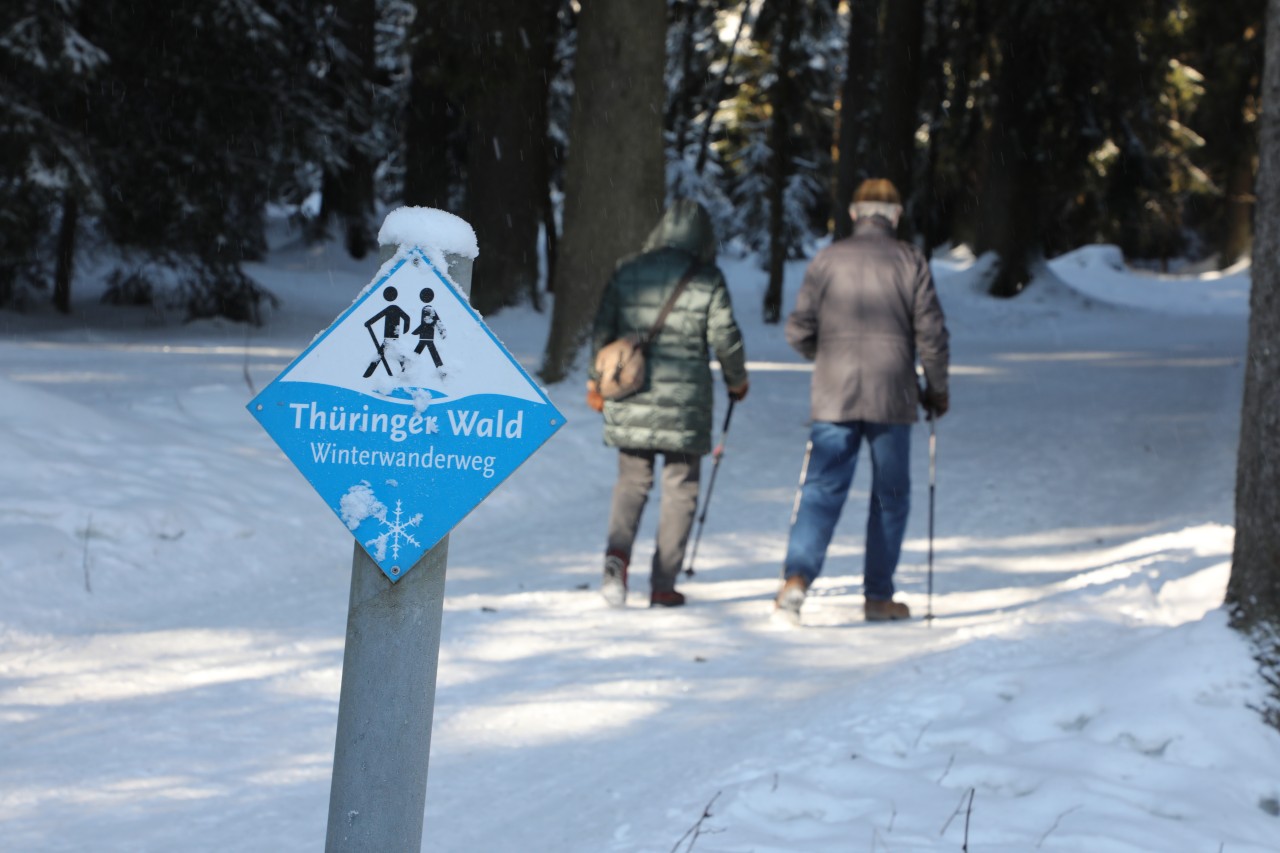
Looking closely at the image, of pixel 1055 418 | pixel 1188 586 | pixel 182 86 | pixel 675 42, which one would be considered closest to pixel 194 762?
pixel 1188 586

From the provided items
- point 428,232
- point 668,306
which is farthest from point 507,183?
point 428,232

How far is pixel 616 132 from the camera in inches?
510

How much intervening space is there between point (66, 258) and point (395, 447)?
781 inches

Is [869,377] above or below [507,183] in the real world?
below

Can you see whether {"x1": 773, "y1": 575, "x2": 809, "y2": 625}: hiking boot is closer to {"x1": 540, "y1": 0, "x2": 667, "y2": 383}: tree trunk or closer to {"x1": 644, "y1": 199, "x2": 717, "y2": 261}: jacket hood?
{"x1": 644, "y1": 199, "x2": 717, "y2": 261}: jacket hood

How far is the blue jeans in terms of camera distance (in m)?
6.80

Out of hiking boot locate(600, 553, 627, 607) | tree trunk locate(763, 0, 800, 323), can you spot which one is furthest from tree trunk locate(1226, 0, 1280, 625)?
tree trunk locate(763, 0, 800, 323)

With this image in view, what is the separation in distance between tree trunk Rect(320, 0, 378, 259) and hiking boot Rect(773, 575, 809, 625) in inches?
590

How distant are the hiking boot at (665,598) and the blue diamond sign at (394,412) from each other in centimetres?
452

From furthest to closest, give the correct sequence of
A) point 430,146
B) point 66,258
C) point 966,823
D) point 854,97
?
point 430,146 < point 854,97 < point 66,258 < point 966,823

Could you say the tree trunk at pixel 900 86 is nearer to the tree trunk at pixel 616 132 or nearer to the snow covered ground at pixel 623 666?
the tree trunk at pixel 616 132

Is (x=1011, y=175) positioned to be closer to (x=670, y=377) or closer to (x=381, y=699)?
(x=670, y=377)

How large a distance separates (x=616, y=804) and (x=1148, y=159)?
2892 cm

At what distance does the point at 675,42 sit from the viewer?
110ft
